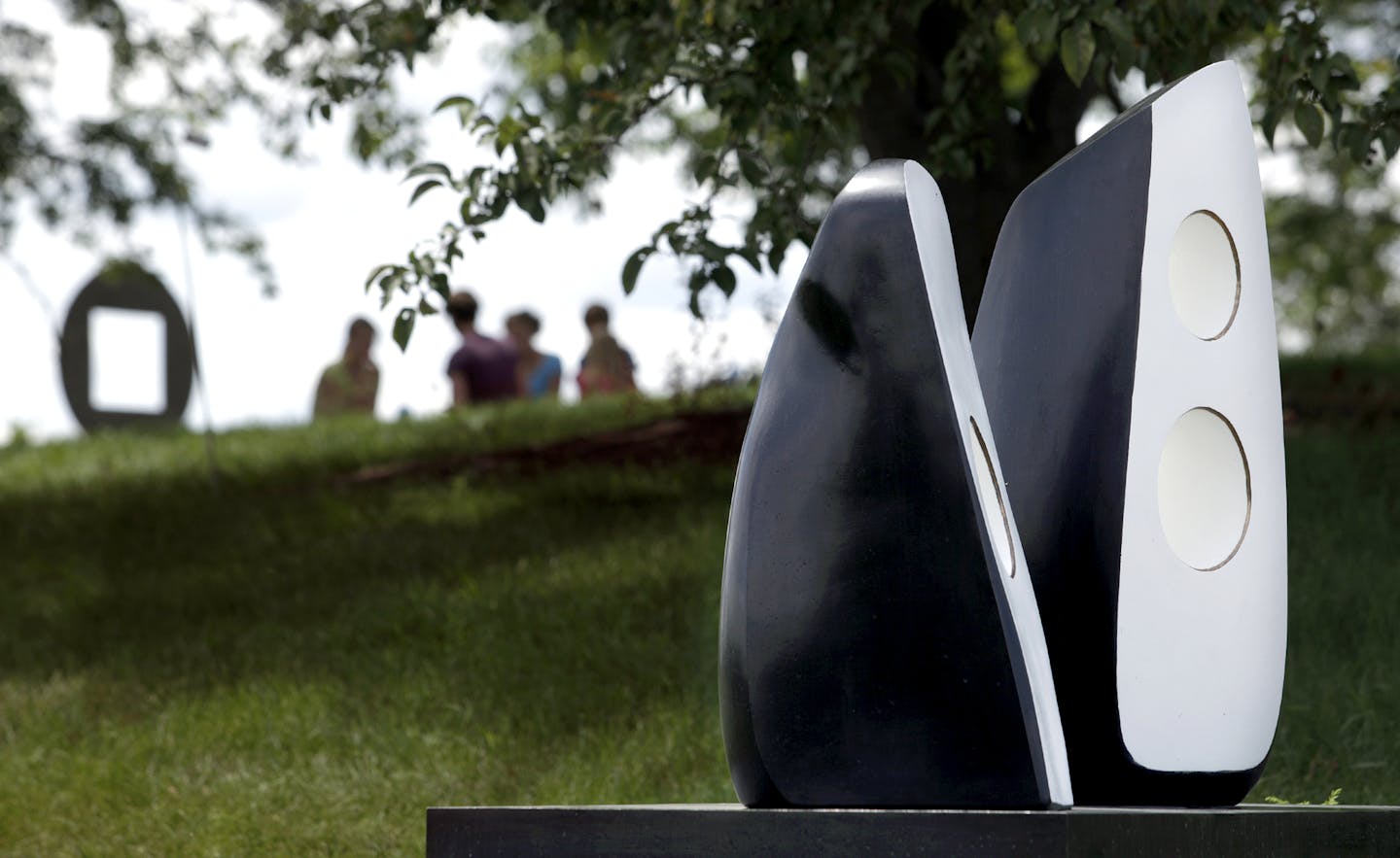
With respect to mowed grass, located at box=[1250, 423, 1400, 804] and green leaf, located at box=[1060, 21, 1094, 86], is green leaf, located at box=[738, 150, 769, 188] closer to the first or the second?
green leaf, located at box=[1060, 21, 1094, 86]

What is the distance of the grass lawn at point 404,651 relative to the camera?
16.6ft

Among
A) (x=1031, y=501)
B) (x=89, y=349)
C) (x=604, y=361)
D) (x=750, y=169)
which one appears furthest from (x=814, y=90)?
(x=89, y=349)

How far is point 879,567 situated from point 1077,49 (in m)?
1.97

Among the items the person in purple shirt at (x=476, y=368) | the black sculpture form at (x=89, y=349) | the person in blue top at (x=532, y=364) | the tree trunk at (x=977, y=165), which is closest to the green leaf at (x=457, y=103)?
the tree trunk at (x=977, y=165)

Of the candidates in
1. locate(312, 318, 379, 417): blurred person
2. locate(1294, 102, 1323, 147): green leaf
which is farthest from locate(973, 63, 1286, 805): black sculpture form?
locate(312, 318, 379, 417): blurred person

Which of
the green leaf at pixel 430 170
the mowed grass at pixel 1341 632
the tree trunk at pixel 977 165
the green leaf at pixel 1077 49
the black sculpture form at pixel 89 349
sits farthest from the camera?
the black sculpture form at pixel 89 349

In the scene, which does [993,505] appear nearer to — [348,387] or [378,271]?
[378,271]

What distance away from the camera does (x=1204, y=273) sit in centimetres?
337

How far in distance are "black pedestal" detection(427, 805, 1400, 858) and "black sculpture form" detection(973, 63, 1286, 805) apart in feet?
0.93

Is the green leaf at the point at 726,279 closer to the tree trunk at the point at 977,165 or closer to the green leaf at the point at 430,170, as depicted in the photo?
the green leaf at the point at 430,170

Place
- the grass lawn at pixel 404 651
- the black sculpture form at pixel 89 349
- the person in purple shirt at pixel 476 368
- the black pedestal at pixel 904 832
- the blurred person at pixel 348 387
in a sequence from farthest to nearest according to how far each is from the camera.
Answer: the black sculpture form at pixel 89 349 → the blurred person at pixel 348 387 → the person in purple shirt at pixel 476 368 → the grass lawn at pixel 404 651 → the black pedestal at pixel 904 832

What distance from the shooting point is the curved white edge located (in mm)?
2826

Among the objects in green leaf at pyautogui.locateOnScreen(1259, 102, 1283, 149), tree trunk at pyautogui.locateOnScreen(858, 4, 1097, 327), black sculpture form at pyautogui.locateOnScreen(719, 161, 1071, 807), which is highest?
tree trunk at pyautogui.locateOnScreen(858, 4, 1097, 327)

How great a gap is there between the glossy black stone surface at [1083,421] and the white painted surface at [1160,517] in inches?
1.2
